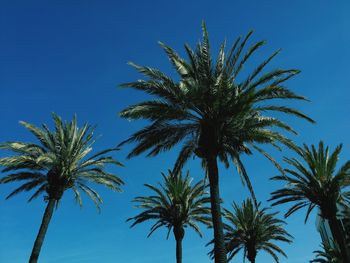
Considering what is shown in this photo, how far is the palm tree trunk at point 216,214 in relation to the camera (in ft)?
52.6

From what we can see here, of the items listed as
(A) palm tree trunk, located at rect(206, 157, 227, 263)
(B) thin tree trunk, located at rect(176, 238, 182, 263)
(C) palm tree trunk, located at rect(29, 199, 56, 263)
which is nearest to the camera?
(A) palm tree trunk, located at rect(206, 157, 227, 263)

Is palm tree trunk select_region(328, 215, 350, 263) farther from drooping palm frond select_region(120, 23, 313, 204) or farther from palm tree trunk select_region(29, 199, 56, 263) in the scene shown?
palm tree trunk select_region(29, 199, 56, 263)

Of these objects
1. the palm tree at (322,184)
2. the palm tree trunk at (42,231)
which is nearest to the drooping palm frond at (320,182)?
the palm tree at (322,184)

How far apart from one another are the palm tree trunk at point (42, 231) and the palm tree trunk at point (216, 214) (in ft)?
37.2

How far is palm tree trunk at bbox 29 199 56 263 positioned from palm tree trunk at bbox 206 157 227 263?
1133 centimetres

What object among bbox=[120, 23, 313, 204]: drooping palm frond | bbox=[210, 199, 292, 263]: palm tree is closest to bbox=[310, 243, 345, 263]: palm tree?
bbox=[210, 199, 292, 263]: palm tree

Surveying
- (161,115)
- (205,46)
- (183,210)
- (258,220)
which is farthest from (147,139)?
(258,220)

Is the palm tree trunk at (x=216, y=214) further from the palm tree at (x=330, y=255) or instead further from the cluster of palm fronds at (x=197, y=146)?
the palm tree at (x=330, y=255)

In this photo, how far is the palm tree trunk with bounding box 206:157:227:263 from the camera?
52.6 feet

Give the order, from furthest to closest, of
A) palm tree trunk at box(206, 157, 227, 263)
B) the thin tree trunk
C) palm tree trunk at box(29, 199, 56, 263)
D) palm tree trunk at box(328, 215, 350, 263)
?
the thin tree trunk, palm tree trunk at box(328, 215, 350, 263), palm tree trunk at box(29, 199, 56, 263), palm tree trunk at box(206, 157, 227, 263)

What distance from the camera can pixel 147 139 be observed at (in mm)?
19859

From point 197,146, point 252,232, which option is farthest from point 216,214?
point 252,232

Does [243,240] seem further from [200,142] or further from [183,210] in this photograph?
[200,142]

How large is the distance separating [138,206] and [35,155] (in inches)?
392
